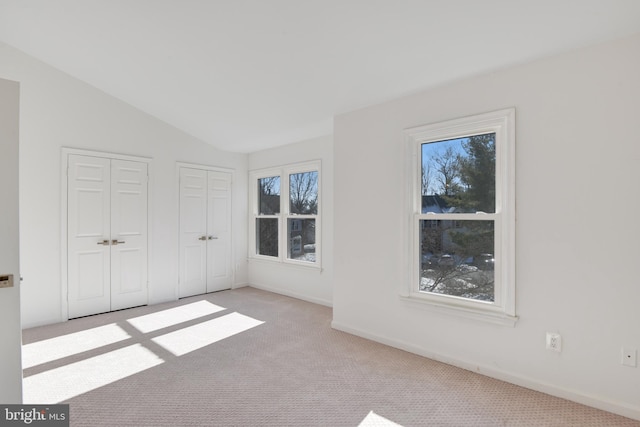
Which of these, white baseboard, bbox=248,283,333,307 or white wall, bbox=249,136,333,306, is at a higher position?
white wall, bbox=249,136,333,306

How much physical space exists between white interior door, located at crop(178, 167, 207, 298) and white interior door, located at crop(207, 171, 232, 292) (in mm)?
84

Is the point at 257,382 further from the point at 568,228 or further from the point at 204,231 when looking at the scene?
the point at 204,231

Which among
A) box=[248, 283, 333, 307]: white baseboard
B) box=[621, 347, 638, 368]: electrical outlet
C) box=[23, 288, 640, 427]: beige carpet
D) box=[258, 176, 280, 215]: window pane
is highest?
box=[258, 176, 280, 215]: window pane

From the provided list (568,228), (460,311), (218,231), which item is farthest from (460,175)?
(218,231)

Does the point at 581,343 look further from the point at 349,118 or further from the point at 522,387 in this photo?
the point at 349,118

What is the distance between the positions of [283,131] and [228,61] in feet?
4.60

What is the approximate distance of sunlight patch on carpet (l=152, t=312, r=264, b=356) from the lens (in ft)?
10.0

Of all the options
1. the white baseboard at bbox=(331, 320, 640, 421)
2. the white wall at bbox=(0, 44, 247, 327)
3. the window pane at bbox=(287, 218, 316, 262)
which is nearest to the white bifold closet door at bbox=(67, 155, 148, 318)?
the white wall at bbox=(0, 44, 247, 327)

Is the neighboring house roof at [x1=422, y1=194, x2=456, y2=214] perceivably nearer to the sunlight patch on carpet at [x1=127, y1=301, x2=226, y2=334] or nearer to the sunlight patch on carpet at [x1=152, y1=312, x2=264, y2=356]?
the sunlight patch on carpet at [x1=152, y1=312, x2=264, y2=356]

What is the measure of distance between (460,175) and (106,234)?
4114mm

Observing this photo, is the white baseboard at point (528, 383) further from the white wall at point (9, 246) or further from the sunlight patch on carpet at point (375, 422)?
the white wall at point (9, 246)

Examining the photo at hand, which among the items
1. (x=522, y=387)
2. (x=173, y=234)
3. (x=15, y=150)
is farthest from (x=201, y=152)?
(x=522, y=387)

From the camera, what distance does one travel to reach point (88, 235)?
3.94 meters

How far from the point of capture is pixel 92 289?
3.98m
